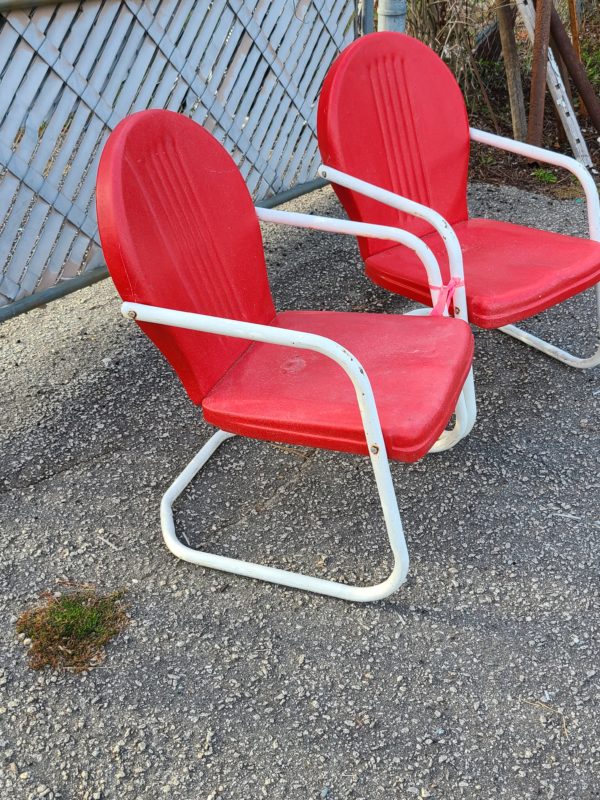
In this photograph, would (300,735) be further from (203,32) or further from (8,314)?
(203,32)

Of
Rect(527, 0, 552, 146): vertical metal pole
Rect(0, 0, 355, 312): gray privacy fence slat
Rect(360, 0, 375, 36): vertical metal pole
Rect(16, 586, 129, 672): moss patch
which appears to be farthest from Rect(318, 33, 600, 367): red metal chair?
Rect(527, 0, 552, 146): vertical metal pole

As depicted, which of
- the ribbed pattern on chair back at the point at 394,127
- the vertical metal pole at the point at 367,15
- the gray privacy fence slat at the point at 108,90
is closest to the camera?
the ribbed pattern on chair back at the point at 394,127

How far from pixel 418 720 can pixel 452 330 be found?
2.71 feet

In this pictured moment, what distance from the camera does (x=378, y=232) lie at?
2023 millimetres

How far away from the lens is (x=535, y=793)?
4.87ft

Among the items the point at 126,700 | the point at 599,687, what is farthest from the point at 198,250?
the point at 599,687

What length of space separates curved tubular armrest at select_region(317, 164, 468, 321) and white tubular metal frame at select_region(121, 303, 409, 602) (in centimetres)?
56

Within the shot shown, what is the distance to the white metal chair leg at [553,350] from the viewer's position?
2617 mm

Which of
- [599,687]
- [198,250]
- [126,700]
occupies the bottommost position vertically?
[599,687]

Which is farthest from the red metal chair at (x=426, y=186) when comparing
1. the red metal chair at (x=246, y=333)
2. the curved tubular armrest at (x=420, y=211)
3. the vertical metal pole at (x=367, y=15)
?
the vertical metal pole at (x=367, y=15)

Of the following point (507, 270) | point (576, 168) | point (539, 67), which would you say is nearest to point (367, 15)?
point (539, 67)

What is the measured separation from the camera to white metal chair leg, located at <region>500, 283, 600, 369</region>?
8.59ft

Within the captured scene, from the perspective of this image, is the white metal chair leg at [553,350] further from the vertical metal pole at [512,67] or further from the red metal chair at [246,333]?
the vertical metal pole at [512,67]

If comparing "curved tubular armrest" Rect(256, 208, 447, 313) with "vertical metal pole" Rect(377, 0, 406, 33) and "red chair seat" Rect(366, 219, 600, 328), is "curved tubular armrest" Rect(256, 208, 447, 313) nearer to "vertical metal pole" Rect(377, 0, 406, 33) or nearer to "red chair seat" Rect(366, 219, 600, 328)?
"red chair seat" Rect(366, 219, 600, 328)
